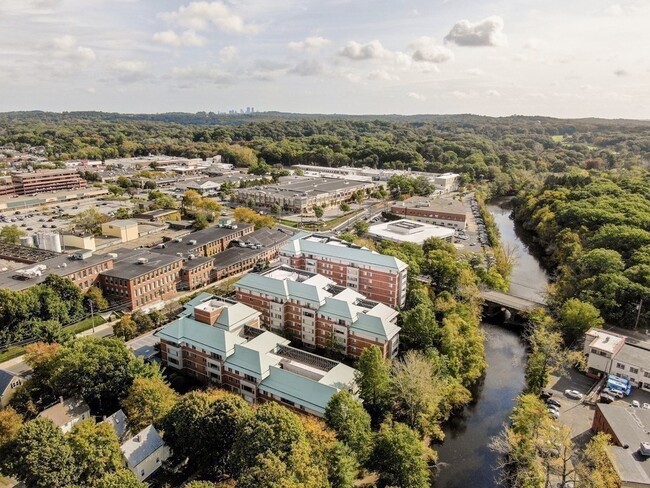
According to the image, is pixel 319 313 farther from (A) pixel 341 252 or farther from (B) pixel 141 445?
(B) pixel 141 445

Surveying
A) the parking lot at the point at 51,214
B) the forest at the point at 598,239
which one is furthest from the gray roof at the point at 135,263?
the forest at the point at 598,239

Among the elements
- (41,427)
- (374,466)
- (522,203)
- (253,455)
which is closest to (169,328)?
(41,427)

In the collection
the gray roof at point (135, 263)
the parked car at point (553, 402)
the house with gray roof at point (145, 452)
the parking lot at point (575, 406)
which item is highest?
the gray roof at point (135, 263)

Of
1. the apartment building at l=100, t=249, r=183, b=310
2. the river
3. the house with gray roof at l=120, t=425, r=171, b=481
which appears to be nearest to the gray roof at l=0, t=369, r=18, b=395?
the house with gray roof at l=120, t=425, r=171, b=481

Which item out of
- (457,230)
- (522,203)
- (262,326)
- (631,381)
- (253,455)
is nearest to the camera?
(253,455)

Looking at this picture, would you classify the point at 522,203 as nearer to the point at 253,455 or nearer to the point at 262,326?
the point at 262,326

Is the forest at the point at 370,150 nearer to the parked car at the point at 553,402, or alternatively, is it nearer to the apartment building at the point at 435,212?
the apartment building at the point at 435,212

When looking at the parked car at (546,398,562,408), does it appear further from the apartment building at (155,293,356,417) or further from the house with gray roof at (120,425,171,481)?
the house with gray roof at (120,425,171,481)
